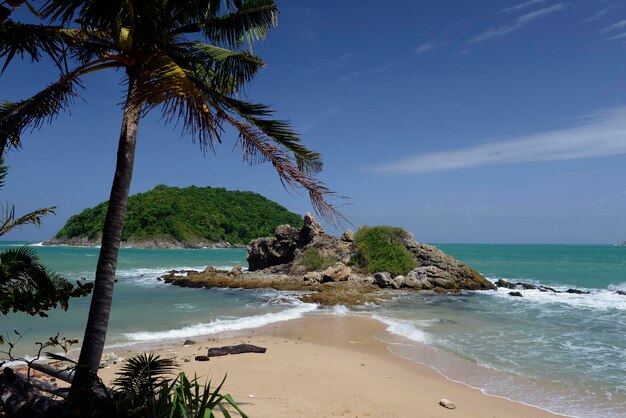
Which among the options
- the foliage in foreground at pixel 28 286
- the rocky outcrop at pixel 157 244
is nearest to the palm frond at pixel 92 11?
the foliage in foreground at pixel 28 286

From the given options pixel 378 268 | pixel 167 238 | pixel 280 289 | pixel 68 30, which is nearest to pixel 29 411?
pixel 68 30

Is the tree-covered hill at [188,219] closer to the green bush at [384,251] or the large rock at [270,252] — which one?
the large rock at [270,252]

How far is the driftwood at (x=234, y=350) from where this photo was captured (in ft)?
37.3

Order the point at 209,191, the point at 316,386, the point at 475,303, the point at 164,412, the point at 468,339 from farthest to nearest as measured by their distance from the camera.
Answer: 1. the point at 209,191
2. the point at 475,303
3. the point at 468,339
4. the point at 316,386
5. the point at 164,412

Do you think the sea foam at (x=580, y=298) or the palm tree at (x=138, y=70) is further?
the sea foam at (x=580, y=298)

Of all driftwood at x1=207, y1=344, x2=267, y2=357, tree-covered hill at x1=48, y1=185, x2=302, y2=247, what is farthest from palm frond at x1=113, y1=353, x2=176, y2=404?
tree-covered hill at x1=48, y1=185, x2=302, y2=247

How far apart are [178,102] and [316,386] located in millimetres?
6393

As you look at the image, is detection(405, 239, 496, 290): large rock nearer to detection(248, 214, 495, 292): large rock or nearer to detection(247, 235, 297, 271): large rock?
detection(248, 214, 495, 292): large rock

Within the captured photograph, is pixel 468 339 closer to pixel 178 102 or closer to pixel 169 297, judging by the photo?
pixel 178 102

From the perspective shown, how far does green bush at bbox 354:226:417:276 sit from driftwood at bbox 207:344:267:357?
904 inches

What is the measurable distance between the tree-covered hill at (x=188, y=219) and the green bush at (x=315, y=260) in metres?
69.4

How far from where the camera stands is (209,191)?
12838cm

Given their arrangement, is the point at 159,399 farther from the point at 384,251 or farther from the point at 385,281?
the point at 384,251

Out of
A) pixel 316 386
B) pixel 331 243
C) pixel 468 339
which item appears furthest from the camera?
pixel 331 243
